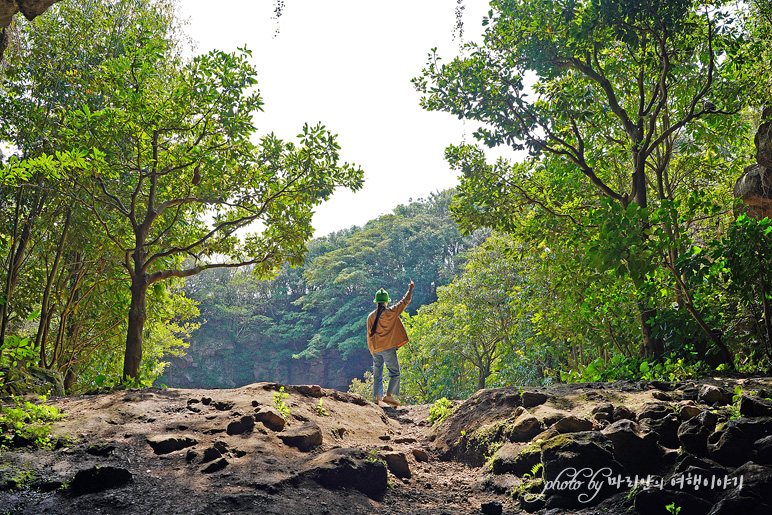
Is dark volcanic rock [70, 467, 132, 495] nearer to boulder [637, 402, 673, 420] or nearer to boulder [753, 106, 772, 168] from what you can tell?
boulder [637, 402, 673, 420]

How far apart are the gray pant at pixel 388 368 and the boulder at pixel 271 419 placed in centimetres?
376

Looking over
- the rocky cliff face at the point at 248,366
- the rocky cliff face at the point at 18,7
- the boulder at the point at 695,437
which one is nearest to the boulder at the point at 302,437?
the boulder at the point at 695,437

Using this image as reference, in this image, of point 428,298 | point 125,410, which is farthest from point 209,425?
point 428,298

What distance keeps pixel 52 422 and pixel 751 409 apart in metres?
4.88

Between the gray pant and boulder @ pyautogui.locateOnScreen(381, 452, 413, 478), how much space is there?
4012mm

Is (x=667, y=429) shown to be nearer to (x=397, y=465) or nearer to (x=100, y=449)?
(x=397, y=465)

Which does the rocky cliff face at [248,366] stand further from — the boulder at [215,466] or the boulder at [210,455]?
the boulder at [215,466]

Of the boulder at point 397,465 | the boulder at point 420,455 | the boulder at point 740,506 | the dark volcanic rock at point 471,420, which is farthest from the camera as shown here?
the dark volcanic rock at point 471,420

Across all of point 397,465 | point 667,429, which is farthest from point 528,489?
point 397,465

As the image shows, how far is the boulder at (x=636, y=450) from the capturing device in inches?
116

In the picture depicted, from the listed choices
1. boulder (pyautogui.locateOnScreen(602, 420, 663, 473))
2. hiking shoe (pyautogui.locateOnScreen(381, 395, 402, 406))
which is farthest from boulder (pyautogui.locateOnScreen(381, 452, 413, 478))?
hiking shoe (pyautogui.locateOnScreen(381, 395, 402, 406))

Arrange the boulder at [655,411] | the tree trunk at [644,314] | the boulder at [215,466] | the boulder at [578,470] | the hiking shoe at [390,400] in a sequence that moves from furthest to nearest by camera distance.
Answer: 1. the hiking shoe at [390,400]
2. the tree trunk at [644,314]
3. the boulder at [655,411]
4. the boulder at [215,466]
5. the boulder at [578,470]

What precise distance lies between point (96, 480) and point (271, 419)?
1.58 metres

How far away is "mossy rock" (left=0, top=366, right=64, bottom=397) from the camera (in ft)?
17.2
